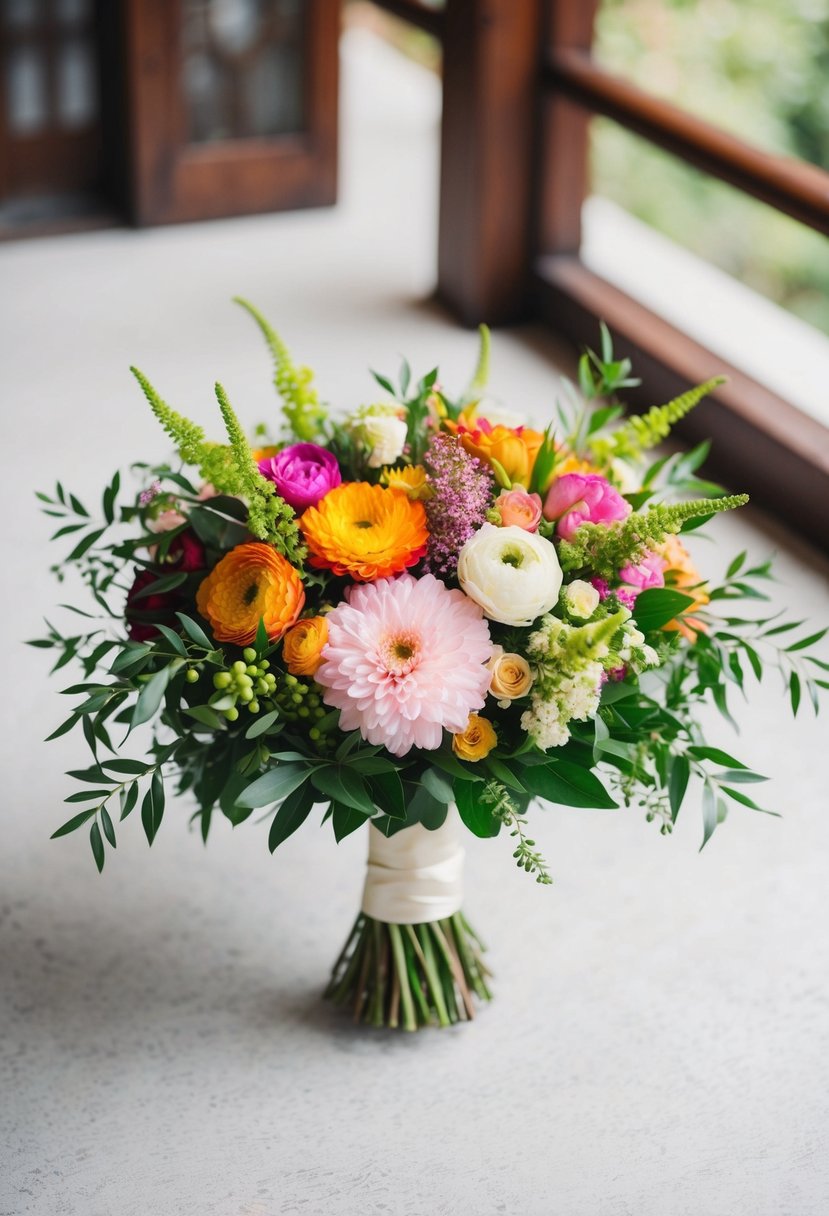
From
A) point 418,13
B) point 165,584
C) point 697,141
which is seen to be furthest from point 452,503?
point 418,13

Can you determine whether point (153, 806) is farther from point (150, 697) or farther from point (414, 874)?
point (414, 874)

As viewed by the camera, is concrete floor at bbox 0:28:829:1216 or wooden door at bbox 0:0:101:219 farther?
wooden door at bbox 0:0:101:219

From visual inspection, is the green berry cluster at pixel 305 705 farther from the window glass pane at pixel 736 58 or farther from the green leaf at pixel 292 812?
the window glass pane at pixel 736 58

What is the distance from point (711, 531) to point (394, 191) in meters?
1.88

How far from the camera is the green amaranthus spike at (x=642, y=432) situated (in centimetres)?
138

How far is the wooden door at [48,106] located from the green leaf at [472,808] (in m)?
2.91

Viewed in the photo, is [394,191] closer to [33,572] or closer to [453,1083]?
[33,572]

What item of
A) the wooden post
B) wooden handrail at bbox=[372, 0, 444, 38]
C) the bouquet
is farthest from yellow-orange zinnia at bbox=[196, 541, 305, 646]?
wooden handrail at bbox=[372, 0, 444, 38]

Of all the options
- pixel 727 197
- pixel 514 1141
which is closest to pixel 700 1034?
pixel 514 1141

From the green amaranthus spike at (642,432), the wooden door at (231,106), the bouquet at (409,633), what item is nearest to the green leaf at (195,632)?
the bouquet at (409,633)

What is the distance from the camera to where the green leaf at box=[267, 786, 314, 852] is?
1.20 meters

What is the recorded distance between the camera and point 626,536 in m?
1.17

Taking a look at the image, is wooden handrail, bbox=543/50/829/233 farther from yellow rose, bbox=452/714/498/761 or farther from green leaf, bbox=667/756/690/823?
yellow rose, bbox=452/714/498/761

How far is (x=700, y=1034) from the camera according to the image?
1517 mm
